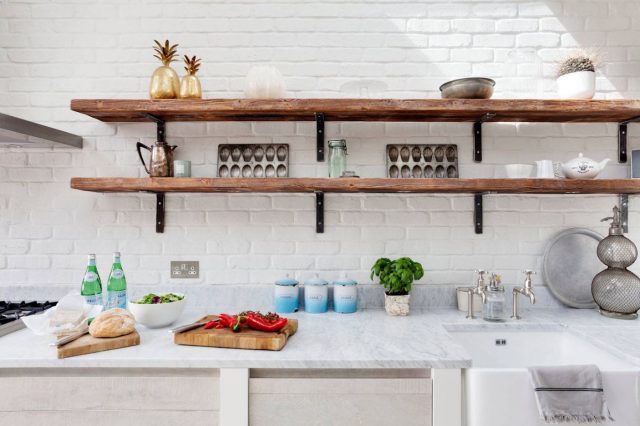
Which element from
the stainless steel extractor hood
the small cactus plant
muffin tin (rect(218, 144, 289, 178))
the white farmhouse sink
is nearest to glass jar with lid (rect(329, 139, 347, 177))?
muffin tin (rect(218, 144, 289, 178))

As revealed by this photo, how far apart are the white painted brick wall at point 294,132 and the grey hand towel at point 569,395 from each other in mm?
754

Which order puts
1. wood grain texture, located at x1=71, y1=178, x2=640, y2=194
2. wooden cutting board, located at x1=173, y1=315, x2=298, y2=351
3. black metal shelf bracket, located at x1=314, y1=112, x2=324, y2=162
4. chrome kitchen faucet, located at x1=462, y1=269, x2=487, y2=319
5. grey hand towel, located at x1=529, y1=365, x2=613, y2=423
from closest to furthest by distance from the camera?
grey hand towel, located at x1=529, y1=365, x2=613, y2=423 < wooden cutting board, located at x1=173, y1=315, x2=298, y2=351 < wood grain texture, located at x1=71, y1=178, x2=640, y2=194 < chrome kitchen faucet, located at x1=462, y1=269, x2=487, y2=319 < black metal shelf bracket, located at x1=314, y1=112, x2=324, y2=162

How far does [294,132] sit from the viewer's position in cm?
199

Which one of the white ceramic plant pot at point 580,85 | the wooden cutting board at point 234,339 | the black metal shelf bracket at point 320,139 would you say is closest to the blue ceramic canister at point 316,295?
the wooden cutting board at point 234,339

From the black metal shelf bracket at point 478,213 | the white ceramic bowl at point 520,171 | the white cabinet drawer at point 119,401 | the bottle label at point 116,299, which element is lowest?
the white cabinet drawer at point 119,401

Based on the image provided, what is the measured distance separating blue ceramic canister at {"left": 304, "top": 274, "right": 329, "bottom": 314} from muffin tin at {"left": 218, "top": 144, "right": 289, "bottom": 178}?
0.56 metres

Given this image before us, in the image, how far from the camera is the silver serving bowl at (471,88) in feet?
5.64

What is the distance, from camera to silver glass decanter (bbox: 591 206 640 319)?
174 cm

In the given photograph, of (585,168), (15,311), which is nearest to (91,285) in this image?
(15,311)

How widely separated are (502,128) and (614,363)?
3.78 ft

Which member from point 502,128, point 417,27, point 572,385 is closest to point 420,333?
point 572,385

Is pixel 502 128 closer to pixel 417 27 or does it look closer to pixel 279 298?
pixel 417 27

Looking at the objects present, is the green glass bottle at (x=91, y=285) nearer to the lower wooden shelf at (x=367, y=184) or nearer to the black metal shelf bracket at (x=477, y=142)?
the lower wooden shelf at (x=367, y=184)

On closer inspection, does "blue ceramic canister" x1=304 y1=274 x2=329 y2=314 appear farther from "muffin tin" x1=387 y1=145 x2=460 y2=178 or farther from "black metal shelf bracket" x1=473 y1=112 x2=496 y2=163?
"black metal shelf bracket" x1=473 y1=112 x2=496 y2=163
